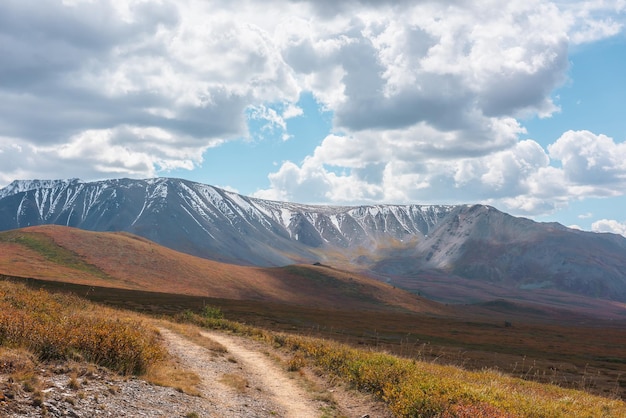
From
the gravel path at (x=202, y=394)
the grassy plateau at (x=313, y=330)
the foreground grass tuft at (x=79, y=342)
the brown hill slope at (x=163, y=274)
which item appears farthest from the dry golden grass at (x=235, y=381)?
the brown hill slope at (x=163, y=274)

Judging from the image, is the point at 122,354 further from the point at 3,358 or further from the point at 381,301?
the point at 381,301

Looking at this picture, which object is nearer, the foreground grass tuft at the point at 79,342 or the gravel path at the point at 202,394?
the gravel path at the point at 202,394

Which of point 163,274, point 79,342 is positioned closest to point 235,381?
point 79,342

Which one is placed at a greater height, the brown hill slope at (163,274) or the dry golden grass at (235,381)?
the dry golden grass at (235,381)

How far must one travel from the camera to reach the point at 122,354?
15.3m

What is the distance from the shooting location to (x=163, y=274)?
13375cm

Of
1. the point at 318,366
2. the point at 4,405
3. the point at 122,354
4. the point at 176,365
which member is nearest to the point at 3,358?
the point at 4,405

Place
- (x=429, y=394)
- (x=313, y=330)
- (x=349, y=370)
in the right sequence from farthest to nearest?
(x=313, y=330)
(x=349, y=370)
(x=429, y=394)

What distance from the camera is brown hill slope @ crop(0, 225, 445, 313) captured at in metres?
118

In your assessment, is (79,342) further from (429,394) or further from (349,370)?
(349,370)

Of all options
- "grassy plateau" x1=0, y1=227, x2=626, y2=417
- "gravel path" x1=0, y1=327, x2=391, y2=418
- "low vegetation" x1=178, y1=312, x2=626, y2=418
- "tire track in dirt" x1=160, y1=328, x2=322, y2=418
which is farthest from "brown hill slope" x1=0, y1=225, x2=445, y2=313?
"low vegetation" x1=178, y1=312, x2=626, y2=418

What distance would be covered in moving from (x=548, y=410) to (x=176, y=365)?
14.2 meters

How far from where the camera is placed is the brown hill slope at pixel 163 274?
388ft

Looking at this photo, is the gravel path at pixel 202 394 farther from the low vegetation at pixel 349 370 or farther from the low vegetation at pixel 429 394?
the low vegetation at pixel 429 394
